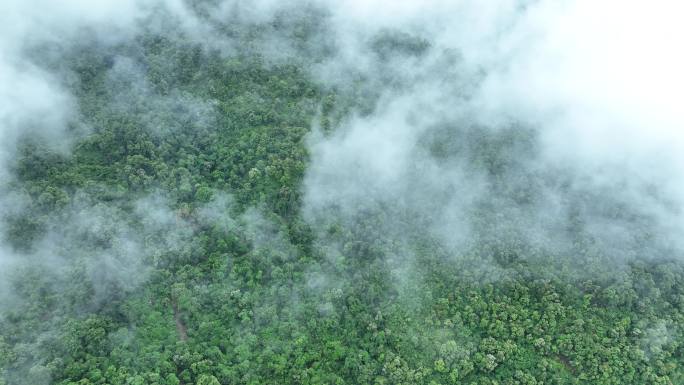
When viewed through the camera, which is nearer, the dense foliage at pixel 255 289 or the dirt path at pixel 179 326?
the dense foliage at pixel 255 289

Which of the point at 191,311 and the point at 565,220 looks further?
the point at 565,220

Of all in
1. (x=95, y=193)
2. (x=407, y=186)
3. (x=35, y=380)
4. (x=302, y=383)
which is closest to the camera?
(x=35, y=380)

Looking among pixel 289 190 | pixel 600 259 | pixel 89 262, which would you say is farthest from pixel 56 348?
pixel 600 259

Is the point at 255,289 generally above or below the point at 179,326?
above

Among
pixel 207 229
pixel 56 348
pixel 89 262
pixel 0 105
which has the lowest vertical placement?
pixel 56 348

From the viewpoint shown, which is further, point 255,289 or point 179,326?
point 255,289

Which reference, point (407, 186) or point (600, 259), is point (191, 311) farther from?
point (600, 259)

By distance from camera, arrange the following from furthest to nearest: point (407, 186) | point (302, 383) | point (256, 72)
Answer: point (256, 72)
point (407, 186)
point (302, 383)

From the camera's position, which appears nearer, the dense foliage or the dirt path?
the dense foliage
